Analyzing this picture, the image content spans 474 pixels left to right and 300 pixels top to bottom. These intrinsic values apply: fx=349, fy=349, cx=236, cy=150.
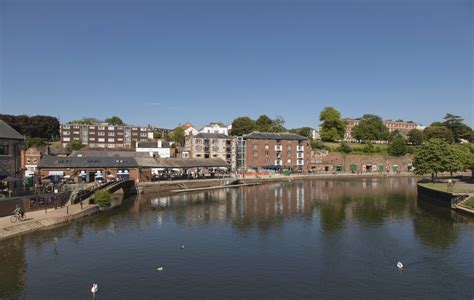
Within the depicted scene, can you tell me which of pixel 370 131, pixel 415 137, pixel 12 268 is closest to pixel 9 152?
pixel 12 268

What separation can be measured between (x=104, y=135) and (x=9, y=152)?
10142 cm

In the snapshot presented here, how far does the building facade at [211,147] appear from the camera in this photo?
4075 inches

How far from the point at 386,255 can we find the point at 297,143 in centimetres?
8587

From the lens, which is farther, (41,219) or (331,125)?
(331,125)

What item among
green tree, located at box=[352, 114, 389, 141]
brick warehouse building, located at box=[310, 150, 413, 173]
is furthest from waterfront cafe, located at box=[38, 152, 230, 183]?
green tree, located at box=[352, 114, 389, 141]

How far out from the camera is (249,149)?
10588 centimetres

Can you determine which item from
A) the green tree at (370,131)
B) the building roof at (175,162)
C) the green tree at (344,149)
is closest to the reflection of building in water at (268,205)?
the building roof at (175,162)

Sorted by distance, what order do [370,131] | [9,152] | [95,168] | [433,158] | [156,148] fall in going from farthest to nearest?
1. [370,131]
2. [156,148]
3. [95,168]
4. [433,158]
5. [9,152]

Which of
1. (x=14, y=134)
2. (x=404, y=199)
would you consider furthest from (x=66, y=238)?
(x=404, y=199)

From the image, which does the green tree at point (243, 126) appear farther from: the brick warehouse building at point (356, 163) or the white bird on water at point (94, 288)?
the white bird on water at point (94, 288)

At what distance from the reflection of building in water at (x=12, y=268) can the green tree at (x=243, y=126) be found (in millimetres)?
104724

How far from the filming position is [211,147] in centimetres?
10488

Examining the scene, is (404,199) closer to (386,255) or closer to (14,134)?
(386,255)

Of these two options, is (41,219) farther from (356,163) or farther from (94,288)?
(356,163)
